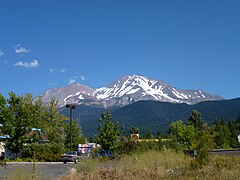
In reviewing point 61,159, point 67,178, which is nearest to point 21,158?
point 61,159

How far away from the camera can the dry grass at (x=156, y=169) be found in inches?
527

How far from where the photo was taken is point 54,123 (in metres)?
55.6

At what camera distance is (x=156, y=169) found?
15.0 metres

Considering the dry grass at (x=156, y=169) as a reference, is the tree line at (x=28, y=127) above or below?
above

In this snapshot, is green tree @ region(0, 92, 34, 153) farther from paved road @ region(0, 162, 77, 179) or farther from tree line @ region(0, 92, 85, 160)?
paved road @ region(0, 162, 77, 179)

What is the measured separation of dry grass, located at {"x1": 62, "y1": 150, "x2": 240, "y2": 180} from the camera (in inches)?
527

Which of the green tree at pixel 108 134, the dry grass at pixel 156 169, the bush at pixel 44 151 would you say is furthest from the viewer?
the green tree at pixel 108 134

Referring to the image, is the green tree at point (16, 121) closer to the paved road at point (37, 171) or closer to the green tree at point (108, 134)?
the green tree at point (108, 134)

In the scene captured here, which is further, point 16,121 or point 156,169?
point 16,121

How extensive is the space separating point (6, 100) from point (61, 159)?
10.5 m

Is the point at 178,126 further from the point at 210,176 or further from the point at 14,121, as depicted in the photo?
the point at 210,176

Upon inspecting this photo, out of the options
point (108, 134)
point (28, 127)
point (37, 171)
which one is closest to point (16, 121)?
point (28, 127)

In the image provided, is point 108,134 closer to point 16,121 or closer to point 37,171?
point 16,121

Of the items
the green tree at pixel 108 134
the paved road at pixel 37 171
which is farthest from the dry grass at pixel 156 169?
the green tree at pixel 108 134
